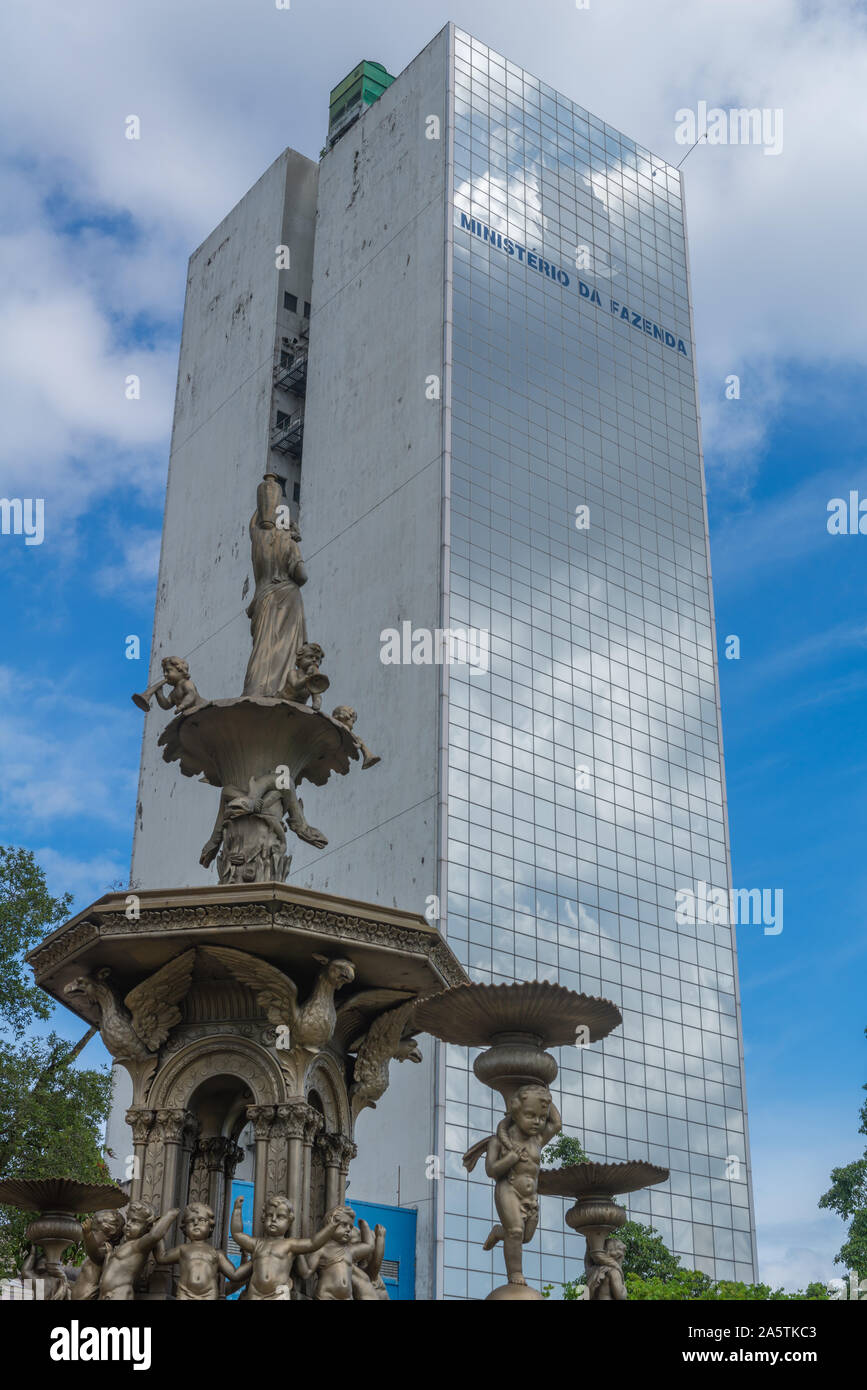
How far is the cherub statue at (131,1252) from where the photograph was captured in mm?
11555

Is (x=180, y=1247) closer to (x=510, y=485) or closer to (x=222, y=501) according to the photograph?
(x=510, y=485)

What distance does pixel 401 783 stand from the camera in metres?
57.2

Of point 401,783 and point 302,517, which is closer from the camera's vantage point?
point 401,783

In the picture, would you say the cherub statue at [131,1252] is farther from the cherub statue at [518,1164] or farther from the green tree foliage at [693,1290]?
the green tree foliage at [693,1290]

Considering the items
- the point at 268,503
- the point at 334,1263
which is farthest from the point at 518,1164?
the point at 268,503

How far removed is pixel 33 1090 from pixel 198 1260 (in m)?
18.7

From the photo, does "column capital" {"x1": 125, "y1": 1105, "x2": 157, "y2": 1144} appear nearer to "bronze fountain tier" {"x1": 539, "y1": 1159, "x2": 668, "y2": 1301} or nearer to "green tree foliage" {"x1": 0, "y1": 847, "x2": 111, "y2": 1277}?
"bronze fountain tier" {"x1": 539, "y1": 1159, "x2": 668, "y2": 1301}

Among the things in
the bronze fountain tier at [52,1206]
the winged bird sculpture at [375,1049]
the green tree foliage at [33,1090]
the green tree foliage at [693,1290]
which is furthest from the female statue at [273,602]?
the green tree foliage at [693,1290]

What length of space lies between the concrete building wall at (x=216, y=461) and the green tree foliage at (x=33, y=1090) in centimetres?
3787

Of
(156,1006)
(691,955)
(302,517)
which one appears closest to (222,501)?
(302,517)

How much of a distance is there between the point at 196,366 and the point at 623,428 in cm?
2691

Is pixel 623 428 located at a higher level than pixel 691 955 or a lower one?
higher
